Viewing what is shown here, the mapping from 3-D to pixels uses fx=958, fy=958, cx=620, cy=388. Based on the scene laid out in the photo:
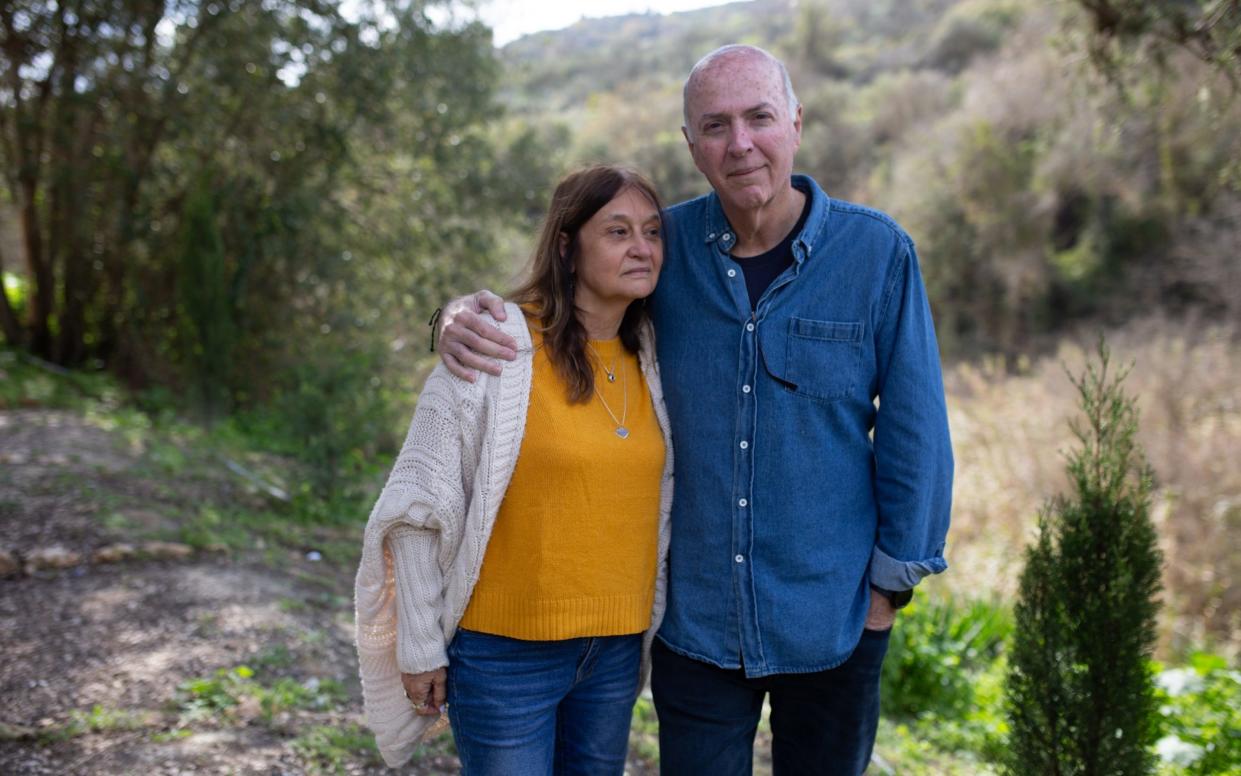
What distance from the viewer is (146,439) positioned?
8344mm

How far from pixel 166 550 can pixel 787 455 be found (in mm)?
4338

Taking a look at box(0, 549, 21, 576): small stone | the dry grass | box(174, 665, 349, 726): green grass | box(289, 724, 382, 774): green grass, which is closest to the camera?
box(289, 724, 382, 774): green grass

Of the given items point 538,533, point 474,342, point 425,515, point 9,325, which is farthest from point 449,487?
point 9,325

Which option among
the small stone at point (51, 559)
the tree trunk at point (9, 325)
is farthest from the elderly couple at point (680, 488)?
the tree trunk at point (9, 325)

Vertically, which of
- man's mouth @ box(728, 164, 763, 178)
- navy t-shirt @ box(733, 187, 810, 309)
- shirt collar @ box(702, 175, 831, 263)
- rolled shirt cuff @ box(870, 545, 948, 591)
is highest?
man's mouth @ box(728, 164, 763, 178)

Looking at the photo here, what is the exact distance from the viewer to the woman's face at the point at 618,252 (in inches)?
84.4

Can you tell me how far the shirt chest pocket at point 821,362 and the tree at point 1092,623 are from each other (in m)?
1.00

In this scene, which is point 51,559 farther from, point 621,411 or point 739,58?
point 739,58

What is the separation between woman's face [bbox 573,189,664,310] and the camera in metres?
2.14

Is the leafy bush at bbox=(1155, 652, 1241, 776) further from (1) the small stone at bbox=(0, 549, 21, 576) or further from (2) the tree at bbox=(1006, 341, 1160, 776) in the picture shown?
(1) the small stone at bbox=(0, 549, 21, 576)

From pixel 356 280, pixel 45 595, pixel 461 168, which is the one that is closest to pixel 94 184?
pixel 356 280

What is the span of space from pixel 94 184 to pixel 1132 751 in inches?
481

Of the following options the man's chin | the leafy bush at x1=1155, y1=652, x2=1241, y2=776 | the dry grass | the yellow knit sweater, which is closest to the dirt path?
the yellow knit sweater

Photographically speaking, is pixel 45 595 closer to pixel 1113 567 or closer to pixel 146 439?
pixel 146 439
